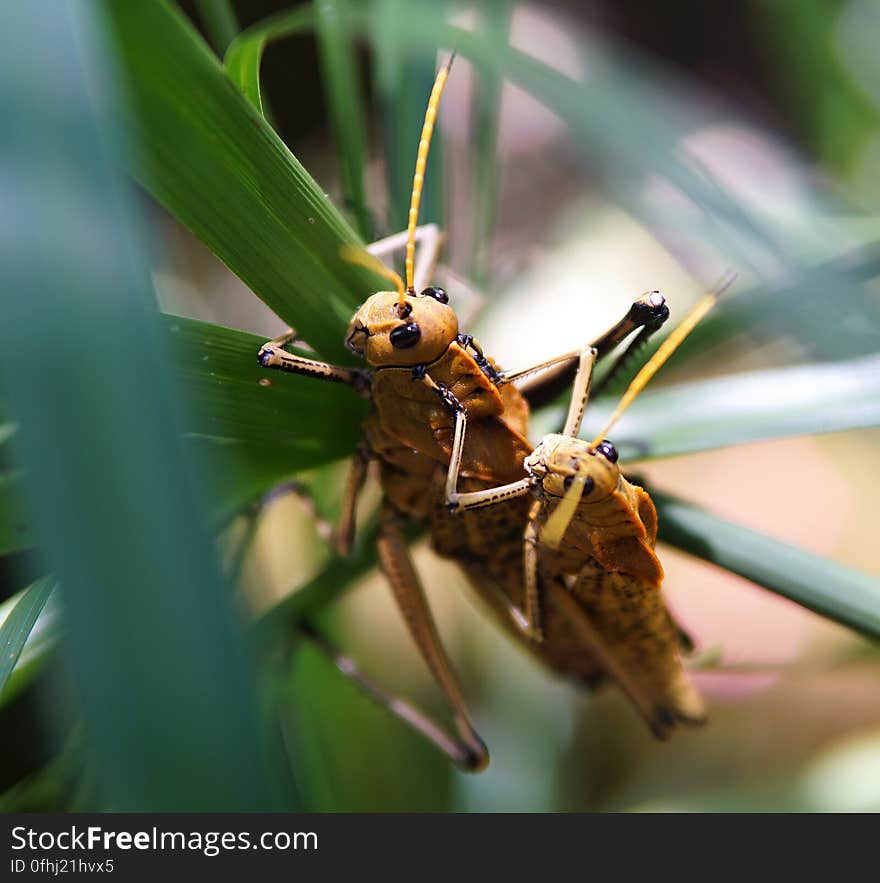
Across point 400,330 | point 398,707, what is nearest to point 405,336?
point 400,330

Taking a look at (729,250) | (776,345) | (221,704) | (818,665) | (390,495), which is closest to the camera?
(221,704)

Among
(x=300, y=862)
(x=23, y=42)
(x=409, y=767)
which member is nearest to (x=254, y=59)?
(x=23, y=42)

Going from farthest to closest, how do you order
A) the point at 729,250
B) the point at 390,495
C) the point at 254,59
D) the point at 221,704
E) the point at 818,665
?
the point at 818,665 < the point at 729,250 < the point at 390,495 < the point at 254,59 < the point at 221,704

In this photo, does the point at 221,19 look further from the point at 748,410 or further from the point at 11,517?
the point at 748,410

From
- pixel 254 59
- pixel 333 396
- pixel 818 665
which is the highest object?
pixel 254 59

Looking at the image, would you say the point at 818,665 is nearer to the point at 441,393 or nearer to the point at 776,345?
the point at 776,345

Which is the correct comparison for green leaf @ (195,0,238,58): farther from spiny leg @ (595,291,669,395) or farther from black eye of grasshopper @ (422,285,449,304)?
spiny leg @ (595,291,669,395)

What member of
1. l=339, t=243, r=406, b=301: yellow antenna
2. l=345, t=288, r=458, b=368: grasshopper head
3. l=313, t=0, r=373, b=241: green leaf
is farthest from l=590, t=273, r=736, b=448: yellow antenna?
l=313, t=0, r=373, b=241: green leaf
